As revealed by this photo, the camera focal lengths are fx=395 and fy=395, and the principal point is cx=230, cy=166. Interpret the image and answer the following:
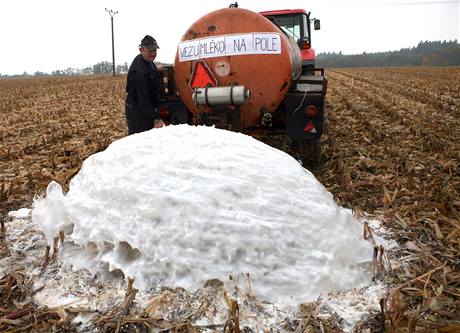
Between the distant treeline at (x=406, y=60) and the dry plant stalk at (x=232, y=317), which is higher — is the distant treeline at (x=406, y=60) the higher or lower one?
the higher one

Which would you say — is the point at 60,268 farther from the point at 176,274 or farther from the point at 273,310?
the point at 273,310

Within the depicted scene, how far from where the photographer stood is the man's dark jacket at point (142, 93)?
4789mm

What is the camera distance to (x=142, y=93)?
4785 mm

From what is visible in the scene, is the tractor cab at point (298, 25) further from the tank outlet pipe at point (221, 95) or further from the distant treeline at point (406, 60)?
the distant treeline at point (406, 60)

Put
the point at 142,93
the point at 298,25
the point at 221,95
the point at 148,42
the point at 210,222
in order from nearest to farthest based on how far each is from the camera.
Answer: the point at 210,222 < the point at 221,95 < the point at 148,42 < the point at 142,93 < the point at 298,25

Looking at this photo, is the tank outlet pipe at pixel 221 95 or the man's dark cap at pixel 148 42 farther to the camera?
the man's dark cap at pixel 148 42

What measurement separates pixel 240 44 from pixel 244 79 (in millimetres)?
391

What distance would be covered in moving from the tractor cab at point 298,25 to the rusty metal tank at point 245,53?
380 cm

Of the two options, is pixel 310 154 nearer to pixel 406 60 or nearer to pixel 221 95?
pixel 221 95

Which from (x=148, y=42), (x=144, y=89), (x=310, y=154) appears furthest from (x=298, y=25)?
(x=144, y=89)

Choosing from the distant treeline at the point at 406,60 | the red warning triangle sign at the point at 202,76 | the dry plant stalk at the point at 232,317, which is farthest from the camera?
the distant treeline at the point at 406,60

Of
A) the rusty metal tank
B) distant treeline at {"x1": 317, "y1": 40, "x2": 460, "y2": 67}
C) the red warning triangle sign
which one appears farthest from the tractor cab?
distant treeline at {"x1": 317, "y1": 40, "x2": 460, "y2": 67}

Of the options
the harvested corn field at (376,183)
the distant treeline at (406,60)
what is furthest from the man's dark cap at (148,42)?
the distant treeline at (406,60)

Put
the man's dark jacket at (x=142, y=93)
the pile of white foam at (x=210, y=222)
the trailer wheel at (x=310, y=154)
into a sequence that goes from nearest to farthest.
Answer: the pile of white foam at (x=210, y=222)
the man's dark jacket at (x=142, y=93)
the trailer wheel at (x=310, y=154)
